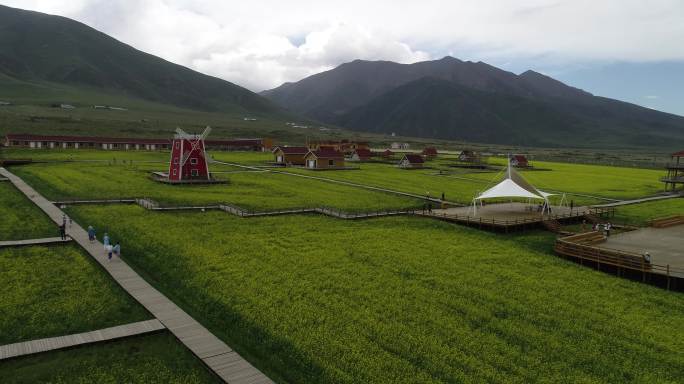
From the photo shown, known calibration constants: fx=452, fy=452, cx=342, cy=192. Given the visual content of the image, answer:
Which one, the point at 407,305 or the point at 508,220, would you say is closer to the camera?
the point at 407,305

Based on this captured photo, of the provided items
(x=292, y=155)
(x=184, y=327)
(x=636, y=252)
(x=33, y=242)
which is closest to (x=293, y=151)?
(x=292, y=155)

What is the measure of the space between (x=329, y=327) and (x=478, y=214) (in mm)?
28381

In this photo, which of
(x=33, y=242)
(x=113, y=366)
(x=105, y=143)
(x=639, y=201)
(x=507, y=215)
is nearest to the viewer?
(x=113, y=366)

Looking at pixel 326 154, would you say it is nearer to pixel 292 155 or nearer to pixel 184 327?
pixel 292 155

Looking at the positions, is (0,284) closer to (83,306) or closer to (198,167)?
(83,306)

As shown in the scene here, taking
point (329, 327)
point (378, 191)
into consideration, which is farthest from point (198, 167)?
point (329, 327)

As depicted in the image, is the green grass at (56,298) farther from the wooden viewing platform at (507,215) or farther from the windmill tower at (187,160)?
the windmill tower at (187,160)

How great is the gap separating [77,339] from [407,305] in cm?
1536

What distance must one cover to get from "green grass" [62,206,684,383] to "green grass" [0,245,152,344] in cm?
278

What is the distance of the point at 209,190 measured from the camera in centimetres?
5781

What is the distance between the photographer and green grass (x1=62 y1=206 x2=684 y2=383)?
60.4 feet

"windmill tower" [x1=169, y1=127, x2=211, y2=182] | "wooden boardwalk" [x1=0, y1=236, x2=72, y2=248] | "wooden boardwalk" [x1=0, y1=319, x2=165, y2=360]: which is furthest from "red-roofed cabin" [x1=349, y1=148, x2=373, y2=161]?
"wooden boardwalk" [x1=0, y1=319, x2=165, y2=360]

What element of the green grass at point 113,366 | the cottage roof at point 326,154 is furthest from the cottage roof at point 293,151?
the green grass at point 113,366

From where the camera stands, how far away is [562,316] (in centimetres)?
2336
